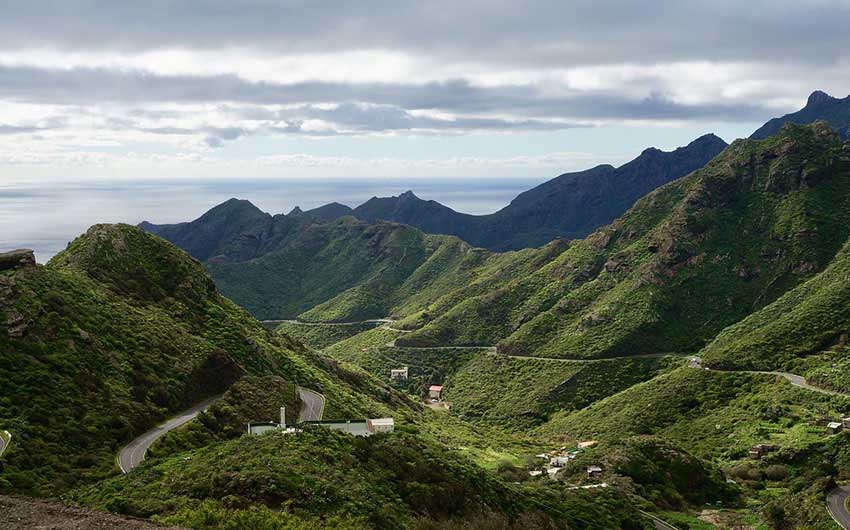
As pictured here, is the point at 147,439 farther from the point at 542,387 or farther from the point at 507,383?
the point at 507,383

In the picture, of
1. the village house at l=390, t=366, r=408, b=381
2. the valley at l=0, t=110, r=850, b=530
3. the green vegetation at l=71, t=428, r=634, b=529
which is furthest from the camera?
the village house at l=390, t=366, r=408, b=381

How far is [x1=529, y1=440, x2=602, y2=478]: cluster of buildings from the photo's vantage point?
52722 millimetres

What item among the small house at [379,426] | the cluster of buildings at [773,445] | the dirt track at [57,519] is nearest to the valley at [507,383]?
the cluster of buildings at [773,445]

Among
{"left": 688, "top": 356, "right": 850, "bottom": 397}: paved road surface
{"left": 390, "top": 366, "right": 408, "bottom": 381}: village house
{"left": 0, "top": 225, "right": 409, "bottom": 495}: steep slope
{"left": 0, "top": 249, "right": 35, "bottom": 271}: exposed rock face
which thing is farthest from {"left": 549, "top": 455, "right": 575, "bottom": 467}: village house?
{"left": 390, "top": 366, "right": 408, "bottom": 381}: village house

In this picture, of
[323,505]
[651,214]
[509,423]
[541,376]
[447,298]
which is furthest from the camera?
[447,298]

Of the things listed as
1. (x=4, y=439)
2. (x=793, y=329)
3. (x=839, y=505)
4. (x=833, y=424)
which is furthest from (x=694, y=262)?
(x=4, y=439)

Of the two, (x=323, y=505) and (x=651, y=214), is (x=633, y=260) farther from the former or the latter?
(x=323, y=505)

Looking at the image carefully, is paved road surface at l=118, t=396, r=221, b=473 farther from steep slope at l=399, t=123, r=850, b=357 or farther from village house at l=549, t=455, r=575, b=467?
steep slope at l=399, t=123, r=850, b=357

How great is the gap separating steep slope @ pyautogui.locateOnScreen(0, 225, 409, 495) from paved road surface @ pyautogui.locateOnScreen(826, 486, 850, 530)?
29.8m

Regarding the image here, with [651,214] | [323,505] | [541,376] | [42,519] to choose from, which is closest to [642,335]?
[541,376]

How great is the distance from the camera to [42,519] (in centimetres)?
2239

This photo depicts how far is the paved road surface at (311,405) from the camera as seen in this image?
150 feet

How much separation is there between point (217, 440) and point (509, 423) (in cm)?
5868

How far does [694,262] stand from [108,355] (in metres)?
84.5
